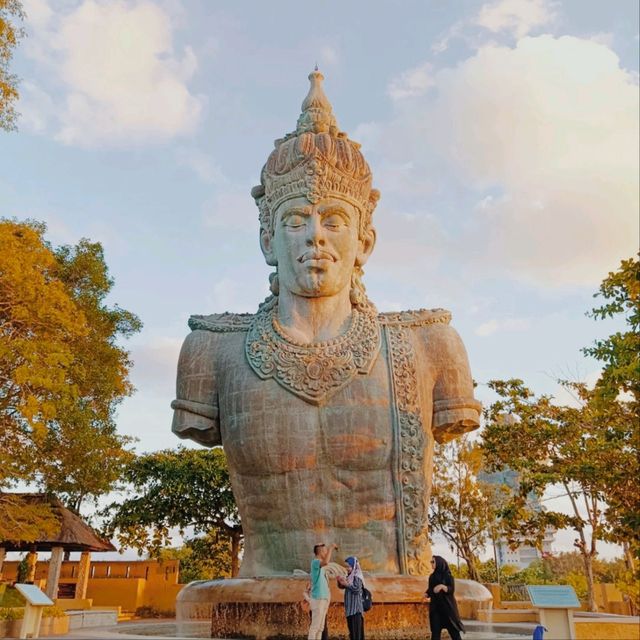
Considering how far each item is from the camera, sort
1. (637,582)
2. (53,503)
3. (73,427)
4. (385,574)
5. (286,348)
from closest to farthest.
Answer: (637,582), (385,574), (286,348), (73,427), (53,503)

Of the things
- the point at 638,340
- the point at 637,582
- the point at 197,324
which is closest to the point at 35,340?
the point at 197,324

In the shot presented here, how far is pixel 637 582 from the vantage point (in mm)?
6238

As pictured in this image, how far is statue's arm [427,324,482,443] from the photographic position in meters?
9.19

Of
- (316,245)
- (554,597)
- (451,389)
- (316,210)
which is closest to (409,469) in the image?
(451,389)

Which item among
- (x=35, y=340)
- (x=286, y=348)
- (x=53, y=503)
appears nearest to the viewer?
(x=286, y=348)

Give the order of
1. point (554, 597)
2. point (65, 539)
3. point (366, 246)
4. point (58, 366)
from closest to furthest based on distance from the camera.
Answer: point (554, 597)
point (366, 246)
point (58, 366)
point (65, 539)

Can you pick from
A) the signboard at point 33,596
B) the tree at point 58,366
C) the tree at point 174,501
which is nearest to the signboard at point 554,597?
the signboard at point 33,596

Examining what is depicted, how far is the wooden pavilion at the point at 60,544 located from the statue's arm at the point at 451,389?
1740 cm

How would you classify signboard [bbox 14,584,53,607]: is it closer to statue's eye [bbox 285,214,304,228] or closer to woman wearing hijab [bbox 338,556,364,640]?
woman wearing hijab [bbox 338,556,364,640]

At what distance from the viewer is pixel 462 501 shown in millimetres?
26609

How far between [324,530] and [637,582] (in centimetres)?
354

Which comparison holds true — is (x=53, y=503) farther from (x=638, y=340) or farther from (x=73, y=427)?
(x=638, y=340)

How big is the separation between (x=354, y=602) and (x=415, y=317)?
4266 mm

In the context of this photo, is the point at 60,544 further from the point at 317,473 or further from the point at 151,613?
the point at 317,473
